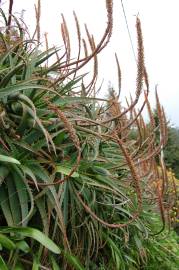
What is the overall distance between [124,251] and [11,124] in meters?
1.14

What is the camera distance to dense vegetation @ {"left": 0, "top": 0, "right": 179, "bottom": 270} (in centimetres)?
181

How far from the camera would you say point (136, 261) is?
283 cm

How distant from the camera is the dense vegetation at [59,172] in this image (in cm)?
181

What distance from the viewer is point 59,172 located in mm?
2006

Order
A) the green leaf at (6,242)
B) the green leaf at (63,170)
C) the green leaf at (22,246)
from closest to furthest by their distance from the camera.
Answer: the green leaf at (6,242) → the green leaf at (22,246) → the green leaf at (63,170)

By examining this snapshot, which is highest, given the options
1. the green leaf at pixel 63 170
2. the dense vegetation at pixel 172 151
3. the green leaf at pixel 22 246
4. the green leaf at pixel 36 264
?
the dense vegetation at pixel 172 151

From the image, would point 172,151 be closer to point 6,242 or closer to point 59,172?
point 59,172

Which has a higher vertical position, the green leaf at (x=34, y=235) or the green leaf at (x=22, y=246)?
the green leaf at (x=34, y=235)

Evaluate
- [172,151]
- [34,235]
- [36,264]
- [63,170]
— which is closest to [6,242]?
[34,235]

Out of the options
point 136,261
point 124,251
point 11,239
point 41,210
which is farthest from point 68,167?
point 136,261

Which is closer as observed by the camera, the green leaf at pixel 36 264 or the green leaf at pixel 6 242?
the green leaf at pixel 6 242

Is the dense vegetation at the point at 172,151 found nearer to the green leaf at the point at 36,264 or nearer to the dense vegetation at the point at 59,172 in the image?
the dense vegetation at the point at 59,172

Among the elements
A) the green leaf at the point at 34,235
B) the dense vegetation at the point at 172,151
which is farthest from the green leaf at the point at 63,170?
the dense vegetation at the point at 172,151

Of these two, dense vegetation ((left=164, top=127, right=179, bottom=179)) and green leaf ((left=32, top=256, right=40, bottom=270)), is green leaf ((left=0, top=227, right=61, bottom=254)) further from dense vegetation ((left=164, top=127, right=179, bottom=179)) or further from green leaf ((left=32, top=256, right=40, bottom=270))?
dense vegetation ((left=164, top=127, right=179, bottom=179))
